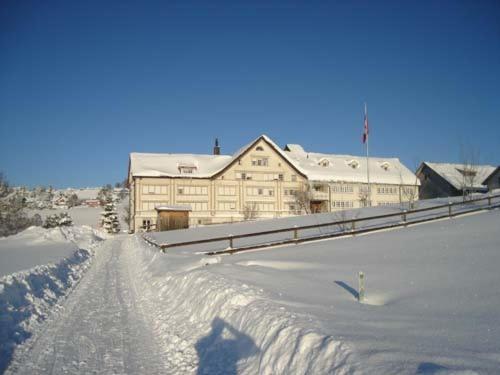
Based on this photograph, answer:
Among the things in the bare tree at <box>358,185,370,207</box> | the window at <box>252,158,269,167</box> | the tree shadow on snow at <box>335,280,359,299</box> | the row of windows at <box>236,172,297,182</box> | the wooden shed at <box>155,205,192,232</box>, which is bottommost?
the tree shadow on snow at <box>335,280,359,299</box>

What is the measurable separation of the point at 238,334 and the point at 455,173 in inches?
2411

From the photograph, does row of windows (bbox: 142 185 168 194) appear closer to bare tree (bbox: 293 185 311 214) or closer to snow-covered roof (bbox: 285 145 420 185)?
bare tree (bbox: 293 185 311 214)

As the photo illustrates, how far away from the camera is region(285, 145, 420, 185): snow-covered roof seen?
182 ft

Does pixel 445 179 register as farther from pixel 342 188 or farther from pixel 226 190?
pixel 226 190

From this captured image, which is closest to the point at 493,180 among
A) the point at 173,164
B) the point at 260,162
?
the point at 260,162

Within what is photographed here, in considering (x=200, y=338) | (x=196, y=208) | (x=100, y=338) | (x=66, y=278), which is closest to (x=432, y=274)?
(x=200, y=338)

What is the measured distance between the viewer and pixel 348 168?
191 ft

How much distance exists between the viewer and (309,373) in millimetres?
4340

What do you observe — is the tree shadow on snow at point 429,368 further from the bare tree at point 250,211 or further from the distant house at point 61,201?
the distant house at point 61,201

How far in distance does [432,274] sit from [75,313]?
897 centimetres

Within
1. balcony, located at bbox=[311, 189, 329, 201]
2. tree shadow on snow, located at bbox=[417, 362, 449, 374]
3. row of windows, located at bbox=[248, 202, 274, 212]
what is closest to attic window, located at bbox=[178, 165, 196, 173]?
row of windows, located at bbox=[248, 202, 274, 212]

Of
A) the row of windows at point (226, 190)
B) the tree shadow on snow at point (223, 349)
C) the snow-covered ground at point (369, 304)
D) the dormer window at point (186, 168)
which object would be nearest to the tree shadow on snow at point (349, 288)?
the snow-covered ground at point (369, 304)

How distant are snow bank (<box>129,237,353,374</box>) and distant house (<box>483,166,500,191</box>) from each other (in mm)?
55397

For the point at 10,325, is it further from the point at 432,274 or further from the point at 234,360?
the point at 432,274
